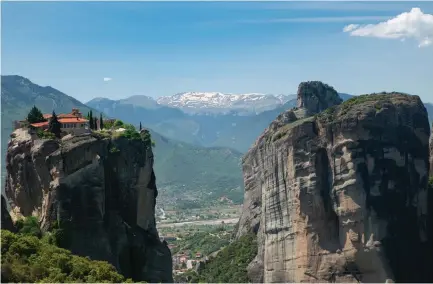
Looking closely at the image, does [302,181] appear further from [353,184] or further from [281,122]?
[281,122]

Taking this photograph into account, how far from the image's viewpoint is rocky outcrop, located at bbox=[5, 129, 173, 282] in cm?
3419

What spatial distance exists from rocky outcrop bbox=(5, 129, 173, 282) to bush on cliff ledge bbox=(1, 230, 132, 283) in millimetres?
3739

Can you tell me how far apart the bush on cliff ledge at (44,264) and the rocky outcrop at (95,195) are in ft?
12.3

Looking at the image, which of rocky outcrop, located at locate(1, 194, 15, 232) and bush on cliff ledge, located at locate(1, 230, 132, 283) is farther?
rocky outcrop, located at locate(1, 194, 15, 232)

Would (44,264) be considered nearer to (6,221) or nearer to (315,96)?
(6,221)

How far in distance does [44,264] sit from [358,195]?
2465 centimetres

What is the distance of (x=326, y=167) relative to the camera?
47.2m

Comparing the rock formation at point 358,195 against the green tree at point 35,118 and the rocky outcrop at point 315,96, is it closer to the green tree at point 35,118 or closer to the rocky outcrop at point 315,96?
the green tree at point 35,118

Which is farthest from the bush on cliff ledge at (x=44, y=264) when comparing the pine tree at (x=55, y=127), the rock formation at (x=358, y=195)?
the rock formation at (x=358, y=195)

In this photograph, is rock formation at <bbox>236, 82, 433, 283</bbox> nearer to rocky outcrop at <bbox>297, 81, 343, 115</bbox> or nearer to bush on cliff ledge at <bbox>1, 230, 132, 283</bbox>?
bush on cliff ledge at <bbox>1, 230, 132, 283</bbox>

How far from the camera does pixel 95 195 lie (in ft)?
115

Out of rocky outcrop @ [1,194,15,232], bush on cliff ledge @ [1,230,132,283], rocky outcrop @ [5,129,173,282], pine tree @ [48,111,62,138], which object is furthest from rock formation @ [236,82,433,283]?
rocky outcrop @ [1,194,15,232]

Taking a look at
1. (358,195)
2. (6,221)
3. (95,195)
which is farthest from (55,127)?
(358,195)

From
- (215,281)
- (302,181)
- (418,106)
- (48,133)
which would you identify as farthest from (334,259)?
(48,133)
